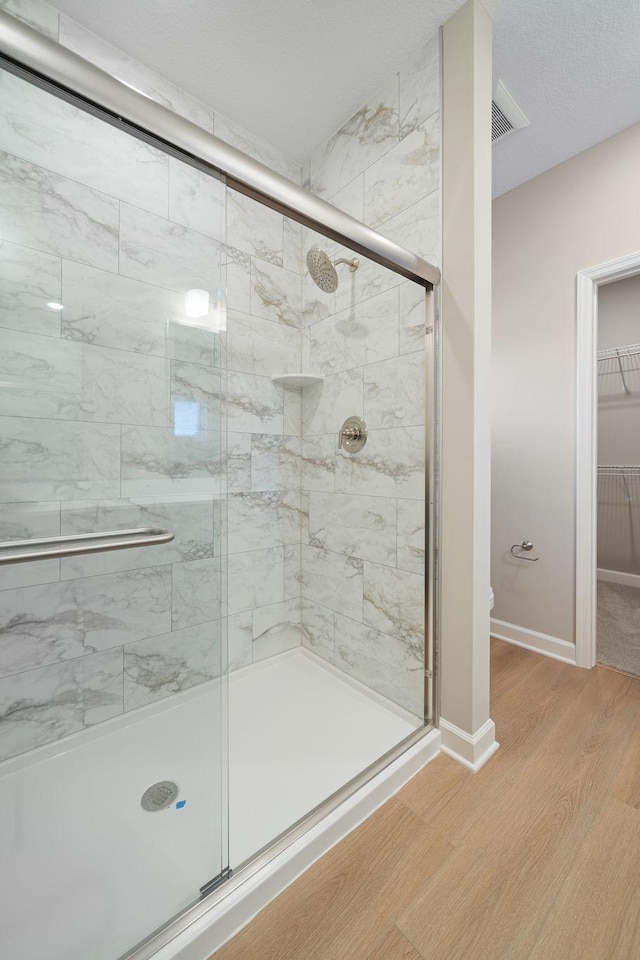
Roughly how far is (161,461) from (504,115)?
224cm

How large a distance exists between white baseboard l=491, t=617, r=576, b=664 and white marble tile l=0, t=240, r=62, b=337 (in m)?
2.59

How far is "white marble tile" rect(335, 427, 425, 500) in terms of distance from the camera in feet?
5.30

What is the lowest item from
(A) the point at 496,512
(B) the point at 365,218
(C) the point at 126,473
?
(A) the point at 496,512

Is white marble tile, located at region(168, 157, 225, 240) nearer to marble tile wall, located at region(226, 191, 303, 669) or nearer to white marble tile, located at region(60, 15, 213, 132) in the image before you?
white marble tile, located at region(60, 15, 213, 132)

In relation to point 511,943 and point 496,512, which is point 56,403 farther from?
point 496,512

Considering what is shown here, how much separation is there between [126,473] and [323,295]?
4.81 feet

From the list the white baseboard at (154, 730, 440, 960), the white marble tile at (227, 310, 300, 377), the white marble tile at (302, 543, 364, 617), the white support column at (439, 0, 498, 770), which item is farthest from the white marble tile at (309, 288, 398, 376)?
the white baseboard at (154, 730, 440, 960)

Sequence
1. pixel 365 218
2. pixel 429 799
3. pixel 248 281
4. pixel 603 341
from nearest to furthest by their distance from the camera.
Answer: pixel 429 799 < pixel 365 218 < pixel 248 281 < pixel 603 341

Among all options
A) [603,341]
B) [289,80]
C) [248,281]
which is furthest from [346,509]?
[603,341]

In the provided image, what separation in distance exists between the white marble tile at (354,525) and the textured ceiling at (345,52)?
181 cm

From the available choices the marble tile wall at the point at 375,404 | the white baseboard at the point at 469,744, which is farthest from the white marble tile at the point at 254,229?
the white baseboard at the point at 469,744

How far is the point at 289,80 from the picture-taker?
1.73 metres

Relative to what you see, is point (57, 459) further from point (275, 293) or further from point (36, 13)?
point (36, 13)

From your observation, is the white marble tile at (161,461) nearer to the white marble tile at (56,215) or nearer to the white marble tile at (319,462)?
the white marble tile at (56,215)
